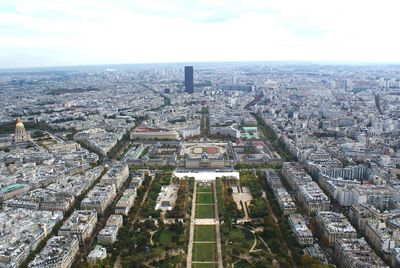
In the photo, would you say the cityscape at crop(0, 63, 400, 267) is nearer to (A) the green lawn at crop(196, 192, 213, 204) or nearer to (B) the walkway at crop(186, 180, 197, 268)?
(B) the walkway at crop(186, 180, 197, 268)

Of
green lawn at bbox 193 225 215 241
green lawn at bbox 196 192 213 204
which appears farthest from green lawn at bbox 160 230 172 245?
green lawn at bbox 196 192 213 204

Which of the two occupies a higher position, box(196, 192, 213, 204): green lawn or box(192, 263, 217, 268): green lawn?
box(196, 192, 213, 204): green lawn

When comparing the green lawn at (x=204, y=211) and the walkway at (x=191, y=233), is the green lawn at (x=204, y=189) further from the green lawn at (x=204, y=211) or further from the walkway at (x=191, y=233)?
the green lawn at (x=204, y=211)

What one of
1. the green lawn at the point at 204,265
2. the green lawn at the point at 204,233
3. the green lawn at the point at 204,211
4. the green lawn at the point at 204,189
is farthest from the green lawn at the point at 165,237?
the green lawn at the point at 204,189

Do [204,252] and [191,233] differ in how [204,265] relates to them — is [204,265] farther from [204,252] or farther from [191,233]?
[191,233]

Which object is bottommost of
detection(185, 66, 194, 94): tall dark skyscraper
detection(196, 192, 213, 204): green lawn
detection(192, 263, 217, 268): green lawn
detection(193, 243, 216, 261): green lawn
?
detection(192, 263, 217, 268): green lawn

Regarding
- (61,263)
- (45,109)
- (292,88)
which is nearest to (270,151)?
(61,263)

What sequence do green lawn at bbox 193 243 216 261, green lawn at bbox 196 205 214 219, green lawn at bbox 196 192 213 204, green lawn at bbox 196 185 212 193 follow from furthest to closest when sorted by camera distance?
1. green lawn at bbox 196 185 212 193
2. green lawn at bbox 196 192 213 204
3. green lawn at bbox 196 205 214 219
4. green lawn at bbox 193 243 216 261
